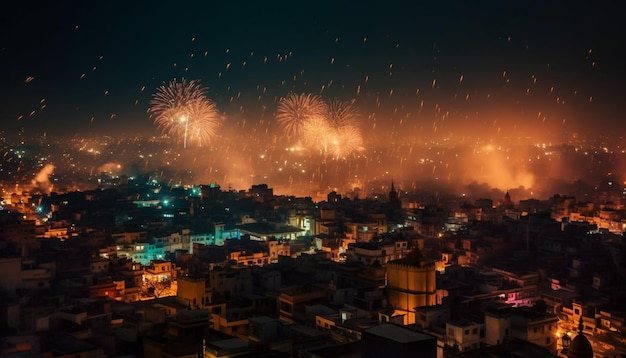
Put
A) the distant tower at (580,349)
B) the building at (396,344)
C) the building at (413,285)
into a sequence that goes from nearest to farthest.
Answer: the building at (396,344) → the distant tower at (580,349) → the building at (413,285)

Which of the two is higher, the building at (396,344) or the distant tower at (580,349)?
the building at (396,344)

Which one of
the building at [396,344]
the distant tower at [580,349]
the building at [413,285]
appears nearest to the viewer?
the building at [396,344]

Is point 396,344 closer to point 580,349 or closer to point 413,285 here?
point 580,349

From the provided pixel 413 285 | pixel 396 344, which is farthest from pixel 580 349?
pixel 413 285

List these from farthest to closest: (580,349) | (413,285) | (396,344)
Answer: (413,285) → (580,349) → (396,344)

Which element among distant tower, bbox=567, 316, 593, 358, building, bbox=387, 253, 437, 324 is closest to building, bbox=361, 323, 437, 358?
distant tower, bbox=567, 316, 593, 358

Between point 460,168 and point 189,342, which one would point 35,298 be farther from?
point 460,168

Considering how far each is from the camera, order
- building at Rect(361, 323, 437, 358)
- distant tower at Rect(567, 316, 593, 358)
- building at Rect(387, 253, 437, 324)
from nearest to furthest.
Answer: building at Rect(361, 323, 437, 358)
distant tower at Rect(567, 316, 593, 358)
building at Rect(387, 253, 437, 324)

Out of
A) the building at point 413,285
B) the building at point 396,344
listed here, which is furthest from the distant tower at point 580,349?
the building at point 413,285

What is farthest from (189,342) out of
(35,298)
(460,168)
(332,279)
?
(460,168)

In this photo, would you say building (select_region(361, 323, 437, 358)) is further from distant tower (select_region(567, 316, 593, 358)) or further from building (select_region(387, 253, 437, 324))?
building (select_region(387, 253, 437, 324))

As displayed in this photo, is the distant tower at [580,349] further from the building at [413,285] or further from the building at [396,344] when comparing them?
the building at [413,285]
